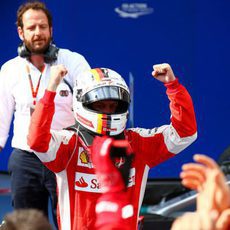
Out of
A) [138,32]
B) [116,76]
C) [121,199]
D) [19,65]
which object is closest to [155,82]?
[138,32]

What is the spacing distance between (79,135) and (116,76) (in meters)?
0.36

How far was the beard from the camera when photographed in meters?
5.16

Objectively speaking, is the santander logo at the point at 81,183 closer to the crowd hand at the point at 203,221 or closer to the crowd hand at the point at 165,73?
the crowd hand at the point at 165,73

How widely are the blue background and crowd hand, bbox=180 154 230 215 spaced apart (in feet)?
19.7

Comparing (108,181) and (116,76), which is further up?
(116,76)

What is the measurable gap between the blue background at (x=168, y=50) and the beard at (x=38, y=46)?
11.9ft

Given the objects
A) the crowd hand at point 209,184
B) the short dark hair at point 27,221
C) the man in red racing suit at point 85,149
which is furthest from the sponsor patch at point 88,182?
the crowd hand at point 209,184

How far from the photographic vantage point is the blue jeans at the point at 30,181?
5.17 meters

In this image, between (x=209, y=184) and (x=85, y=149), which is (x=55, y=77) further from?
(x=209, y=184)

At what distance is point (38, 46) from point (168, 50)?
375cm

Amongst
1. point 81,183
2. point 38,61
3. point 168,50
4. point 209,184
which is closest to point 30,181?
point 38,61

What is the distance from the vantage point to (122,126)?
4.38 m

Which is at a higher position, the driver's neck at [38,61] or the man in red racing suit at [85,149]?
the driver's neck at [38,61]

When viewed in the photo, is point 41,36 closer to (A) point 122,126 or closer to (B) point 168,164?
(A) point 122,126
